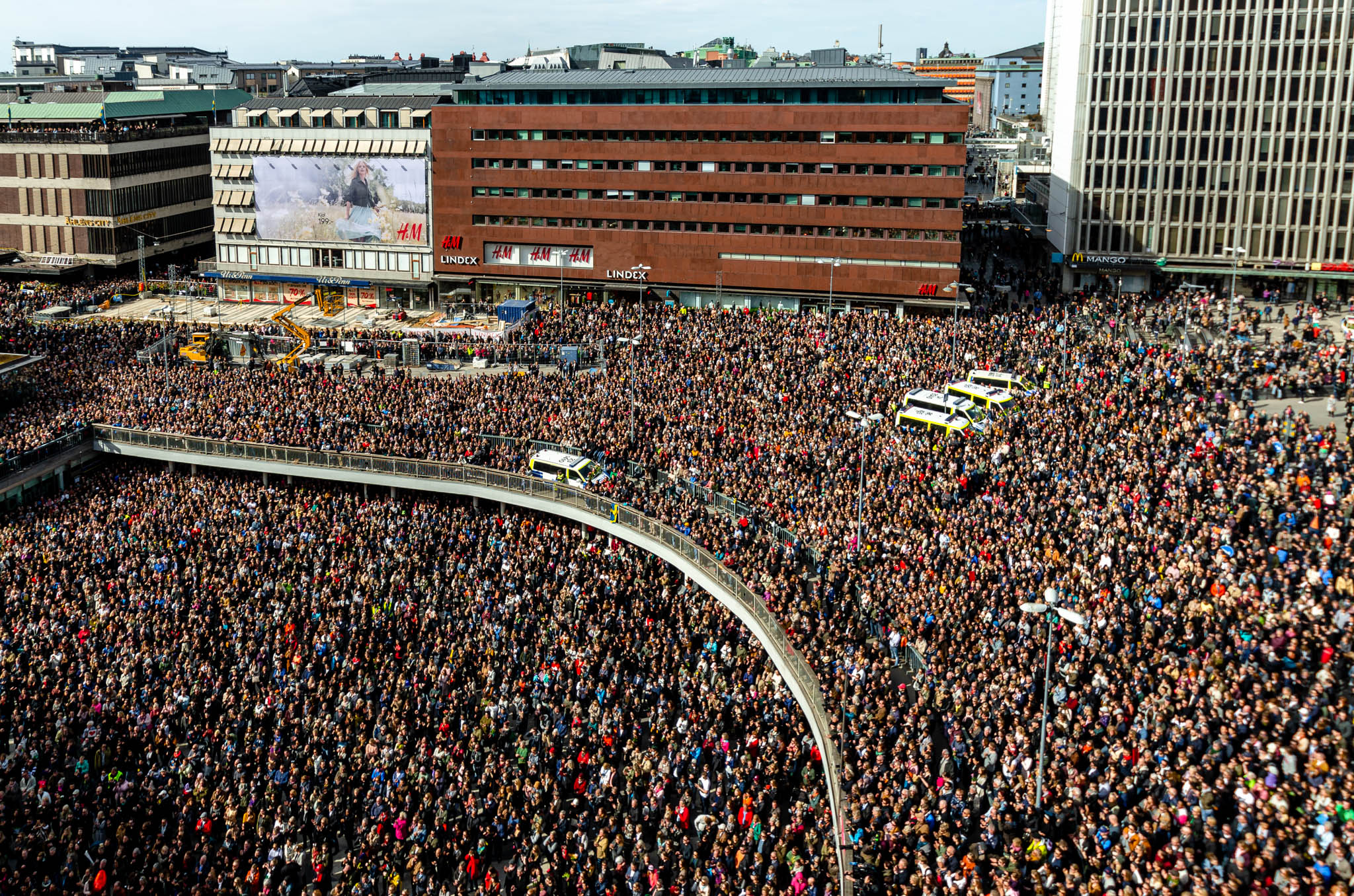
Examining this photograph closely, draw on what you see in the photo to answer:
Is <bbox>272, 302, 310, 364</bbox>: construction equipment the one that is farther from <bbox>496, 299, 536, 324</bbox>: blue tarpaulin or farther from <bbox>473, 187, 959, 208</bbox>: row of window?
<bbox>473, 187, 959, 208</bbox>: row of window

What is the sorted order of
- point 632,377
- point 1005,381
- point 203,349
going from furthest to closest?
1. point 203,349
2. point 632,377
3. point 1005,381

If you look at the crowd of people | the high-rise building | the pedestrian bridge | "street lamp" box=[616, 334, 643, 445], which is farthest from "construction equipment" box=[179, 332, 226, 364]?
the high-rise building

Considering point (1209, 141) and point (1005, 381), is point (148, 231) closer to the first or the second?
point (1005, 381)

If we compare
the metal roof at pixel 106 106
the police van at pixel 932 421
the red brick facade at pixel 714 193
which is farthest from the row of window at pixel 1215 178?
the metal roof at pixel 106 106

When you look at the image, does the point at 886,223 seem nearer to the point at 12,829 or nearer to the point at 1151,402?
the point at 1151,402

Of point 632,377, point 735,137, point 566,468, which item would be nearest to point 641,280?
point 735,137

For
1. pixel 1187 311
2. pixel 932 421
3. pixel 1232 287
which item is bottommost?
pixel 932 421
